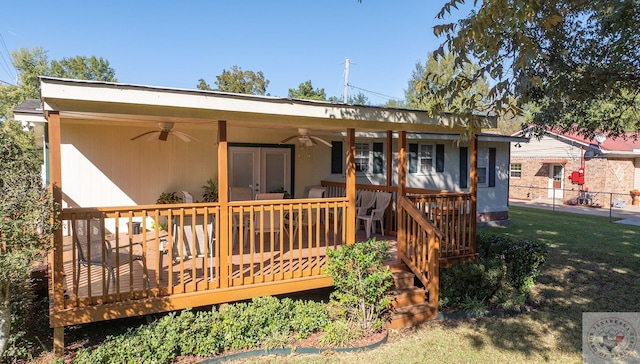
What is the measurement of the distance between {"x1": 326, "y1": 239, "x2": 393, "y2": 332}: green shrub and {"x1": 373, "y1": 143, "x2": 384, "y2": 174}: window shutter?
733cm

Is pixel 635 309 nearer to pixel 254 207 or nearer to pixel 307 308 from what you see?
pixel 307 308

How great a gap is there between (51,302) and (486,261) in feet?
18.6

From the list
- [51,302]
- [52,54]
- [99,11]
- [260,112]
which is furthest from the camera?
[52,54]

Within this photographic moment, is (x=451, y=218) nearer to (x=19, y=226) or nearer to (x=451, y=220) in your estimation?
(x=451, y=220)

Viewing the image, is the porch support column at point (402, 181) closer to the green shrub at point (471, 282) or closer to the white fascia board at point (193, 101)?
the white fascia board at point (193, 101)

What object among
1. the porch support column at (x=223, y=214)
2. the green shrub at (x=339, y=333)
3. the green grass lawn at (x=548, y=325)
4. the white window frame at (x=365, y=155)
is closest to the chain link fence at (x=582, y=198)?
the white window frame at (x=365, y=155)

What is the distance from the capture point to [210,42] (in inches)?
1137

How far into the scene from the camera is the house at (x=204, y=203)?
13.4 feet

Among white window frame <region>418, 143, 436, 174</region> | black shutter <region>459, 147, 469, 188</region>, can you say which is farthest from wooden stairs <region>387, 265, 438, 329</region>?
black shutter <region>459, 147, 469, 188</region>

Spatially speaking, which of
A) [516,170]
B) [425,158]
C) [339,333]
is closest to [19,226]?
[339,333]

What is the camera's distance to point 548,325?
17.2 feet

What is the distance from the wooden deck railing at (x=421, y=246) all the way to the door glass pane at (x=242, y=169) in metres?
4.63

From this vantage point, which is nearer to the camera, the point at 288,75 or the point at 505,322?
the point at 505,322

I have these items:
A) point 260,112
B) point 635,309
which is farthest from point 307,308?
point 635,309
